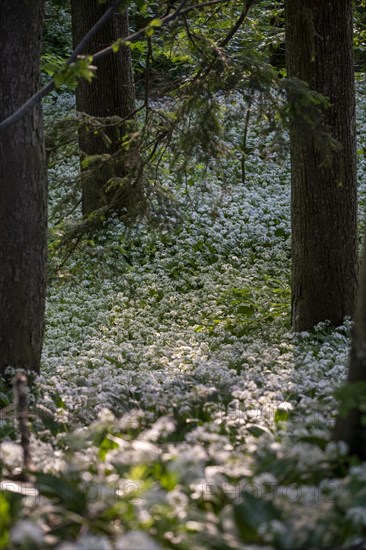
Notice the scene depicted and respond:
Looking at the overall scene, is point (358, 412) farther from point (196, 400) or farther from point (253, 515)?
point (196, 400)

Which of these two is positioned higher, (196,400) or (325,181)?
(325,181)

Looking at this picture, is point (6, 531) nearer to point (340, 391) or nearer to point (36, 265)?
point (340, 391)

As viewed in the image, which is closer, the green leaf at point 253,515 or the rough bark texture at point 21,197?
the green leaf at point 253,515

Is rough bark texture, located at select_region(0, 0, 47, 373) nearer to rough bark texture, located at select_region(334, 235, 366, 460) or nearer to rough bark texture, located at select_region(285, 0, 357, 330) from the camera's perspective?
rough bark texture, located at select_region(285, 0, 357, 330)

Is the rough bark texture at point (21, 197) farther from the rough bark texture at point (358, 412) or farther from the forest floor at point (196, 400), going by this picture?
the rough bark texture at point (358, 412)

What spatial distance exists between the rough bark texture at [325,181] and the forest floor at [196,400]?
1.25 ft

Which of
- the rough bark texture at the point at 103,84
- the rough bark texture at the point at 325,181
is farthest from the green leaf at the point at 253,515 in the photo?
the rough bark texture at the point at 103,84

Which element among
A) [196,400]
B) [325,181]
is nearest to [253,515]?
[196,400]

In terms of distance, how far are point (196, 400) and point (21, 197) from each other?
1872 millimetres

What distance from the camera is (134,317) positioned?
7.71 meters

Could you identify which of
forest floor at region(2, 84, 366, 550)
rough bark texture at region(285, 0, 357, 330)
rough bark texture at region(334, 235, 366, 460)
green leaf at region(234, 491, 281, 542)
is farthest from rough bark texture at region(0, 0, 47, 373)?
green leaf at region(234, 491, 281, 542)

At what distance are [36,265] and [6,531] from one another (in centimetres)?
286

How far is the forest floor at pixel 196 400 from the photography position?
2.42 meters

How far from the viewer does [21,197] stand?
16.5 ft
